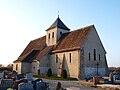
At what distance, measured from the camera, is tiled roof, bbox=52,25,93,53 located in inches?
1314

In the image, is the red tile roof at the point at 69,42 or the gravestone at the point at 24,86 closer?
the gravestone at the point at 24,86

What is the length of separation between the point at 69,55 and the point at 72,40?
3.00 meters

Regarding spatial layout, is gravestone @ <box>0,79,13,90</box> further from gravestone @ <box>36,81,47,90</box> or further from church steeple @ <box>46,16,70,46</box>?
church steeple @ <box>46,16,70,46</box>

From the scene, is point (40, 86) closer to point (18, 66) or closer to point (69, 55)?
point (69, 55)

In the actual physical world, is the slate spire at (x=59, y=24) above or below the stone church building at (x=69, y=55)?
above

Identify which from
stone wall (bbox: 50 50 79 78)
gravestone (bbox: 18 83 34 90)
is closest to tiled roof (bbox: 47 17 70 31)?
stone wall (bbox: 50 50 79 78)

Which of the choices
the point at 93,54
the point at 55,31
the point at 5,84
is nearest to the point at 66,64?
the point at 93,54

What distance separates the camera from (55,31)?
1638 inches

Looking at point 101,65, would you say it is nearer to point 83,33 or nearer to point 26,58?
point 83,33

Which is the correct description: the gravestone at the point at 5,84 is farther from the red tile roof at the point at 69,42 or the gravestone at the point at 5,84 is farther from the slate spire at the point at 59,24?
the slate spire at the point at 59,24

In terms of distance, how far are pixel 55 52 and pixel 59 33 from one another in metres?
5.10

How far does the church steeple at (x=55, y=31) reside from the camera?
41344 mm

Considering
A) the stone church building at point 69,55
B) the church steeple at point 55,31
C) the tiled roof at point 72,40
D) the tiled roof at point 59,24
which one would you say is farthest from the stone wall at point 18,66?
the tiled roof at point 59,24

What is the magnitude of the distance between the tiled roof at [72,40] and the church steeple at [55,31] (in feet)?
4.33
